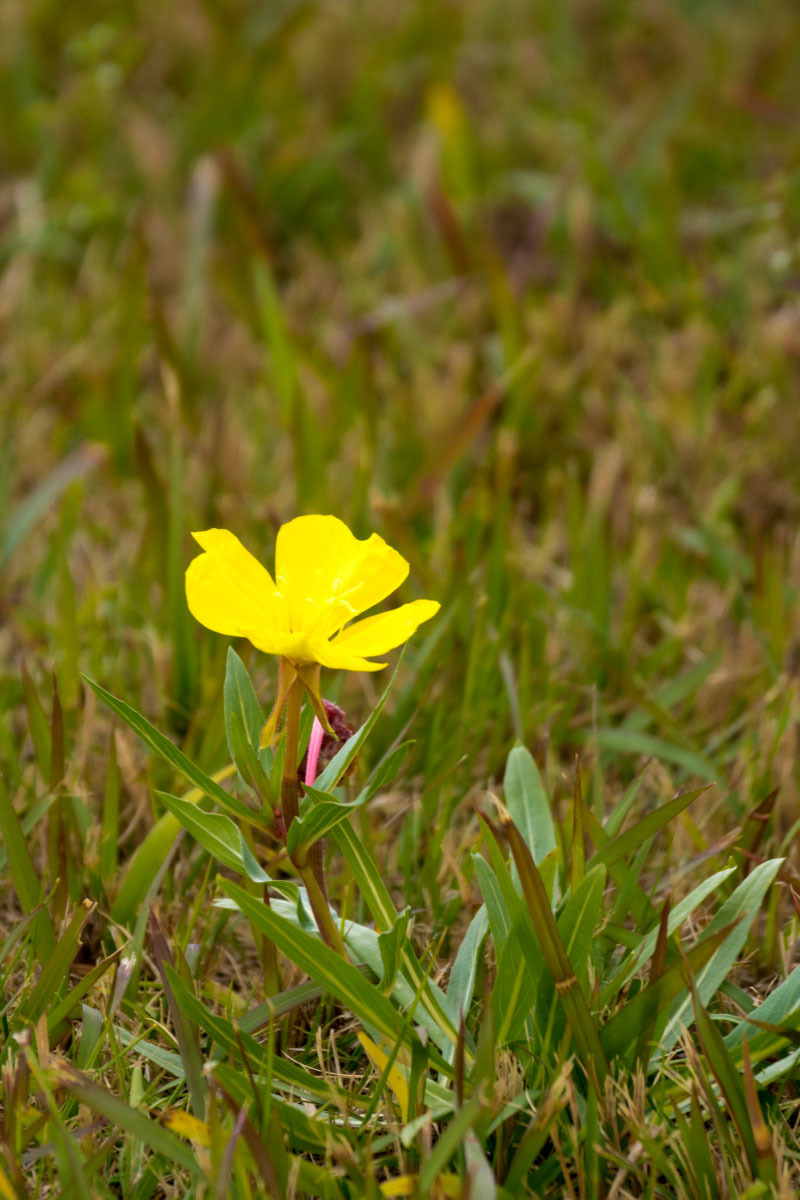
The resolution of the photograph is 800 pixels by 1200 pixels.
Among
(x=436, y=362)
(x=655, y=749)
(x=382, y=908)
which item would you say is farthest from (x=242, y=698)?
(x=436, y=362)

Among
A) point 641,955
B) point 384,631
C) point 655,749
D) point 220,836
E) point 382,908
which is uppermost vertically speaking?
point 384,631

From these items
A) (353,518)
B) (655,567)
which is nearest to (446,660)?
(353,518)

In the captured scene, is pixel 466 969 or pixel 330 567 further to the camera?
pixel 466 969

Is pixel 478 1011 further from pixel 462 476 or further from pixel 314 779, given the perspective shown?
pixel 462 476

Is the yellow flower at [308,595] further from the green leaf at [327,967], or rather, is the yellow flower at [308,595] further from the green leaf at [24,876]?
the green leaf at [24,876]

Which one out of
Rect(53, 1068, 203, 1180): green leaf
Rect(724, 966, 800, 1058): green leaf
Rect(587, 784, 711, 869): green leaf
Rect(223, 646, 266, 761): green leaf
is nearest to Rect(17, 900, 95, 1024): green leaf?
Rect(53, 1068, 203, 1180): green leaf

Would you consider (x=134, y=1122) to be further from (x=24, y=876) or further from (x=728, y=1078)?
(x=728, y=1078)

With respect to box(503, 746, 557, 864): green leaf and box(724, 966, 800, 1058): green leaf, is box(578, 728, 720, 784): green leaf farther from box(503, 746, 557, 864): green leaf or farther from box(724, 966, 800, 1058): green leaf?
box(724, 966, 800, 1058): green leaf

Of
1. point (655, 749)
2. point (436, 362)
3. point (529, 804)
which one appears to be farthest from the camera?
point (436, 362)
